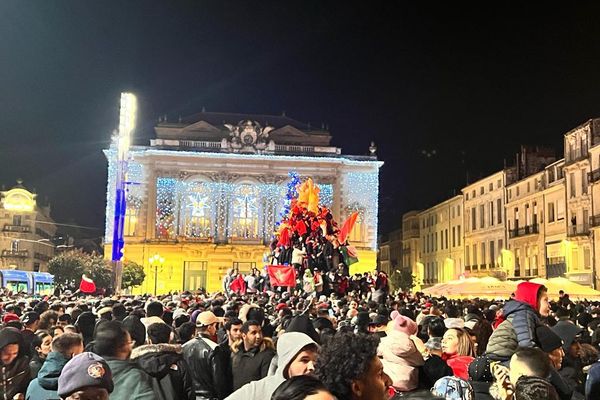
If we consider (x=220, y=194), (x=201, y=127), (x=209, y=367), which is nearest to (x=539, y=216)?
(x=220, y=194)

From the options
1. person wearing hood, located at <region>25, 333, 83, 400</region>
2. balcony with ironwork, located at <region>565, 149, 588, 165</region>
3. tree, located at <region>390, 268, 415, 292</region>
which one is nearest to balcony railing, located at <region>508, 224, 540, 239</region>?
balcony with ironwork, located at <region>565, 149, 588, 165</region>

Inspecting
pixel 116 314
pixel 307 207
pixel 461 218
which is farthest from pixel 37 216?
pixel 116 314

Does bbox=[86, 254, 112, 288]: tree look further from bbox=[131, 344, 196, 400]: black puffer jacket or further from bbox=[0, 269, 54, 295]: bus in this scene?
bbox=[131, 344, 196, 400]: black puffer jacket

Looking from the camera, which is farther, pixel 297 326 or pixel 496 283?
pixel 496 283

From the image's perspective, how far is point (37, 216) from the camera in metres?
79.8

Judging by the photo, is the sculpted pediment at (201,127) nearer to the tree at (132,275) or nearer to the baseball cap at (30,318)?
the tree at (132,275)

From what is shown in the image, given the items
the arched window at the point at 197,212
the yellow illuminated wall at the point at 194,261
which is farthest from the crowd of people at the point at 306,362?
the arched window at the point at 197,212

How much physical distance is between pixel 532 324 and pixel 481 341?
1.81 meters

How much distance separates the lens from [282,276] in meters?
28.8

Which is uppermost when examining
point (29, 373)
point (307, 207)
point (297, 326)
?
point (307, 207)

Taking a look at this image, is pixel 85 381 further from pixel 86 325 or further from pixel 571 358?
pixel 86 325

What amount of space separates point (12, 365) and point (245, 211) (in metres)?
60.5

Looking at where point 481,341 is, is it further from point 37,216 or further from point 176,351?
point 37,216

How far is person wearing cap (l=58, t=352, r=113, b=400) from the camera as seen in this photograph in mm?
3406
